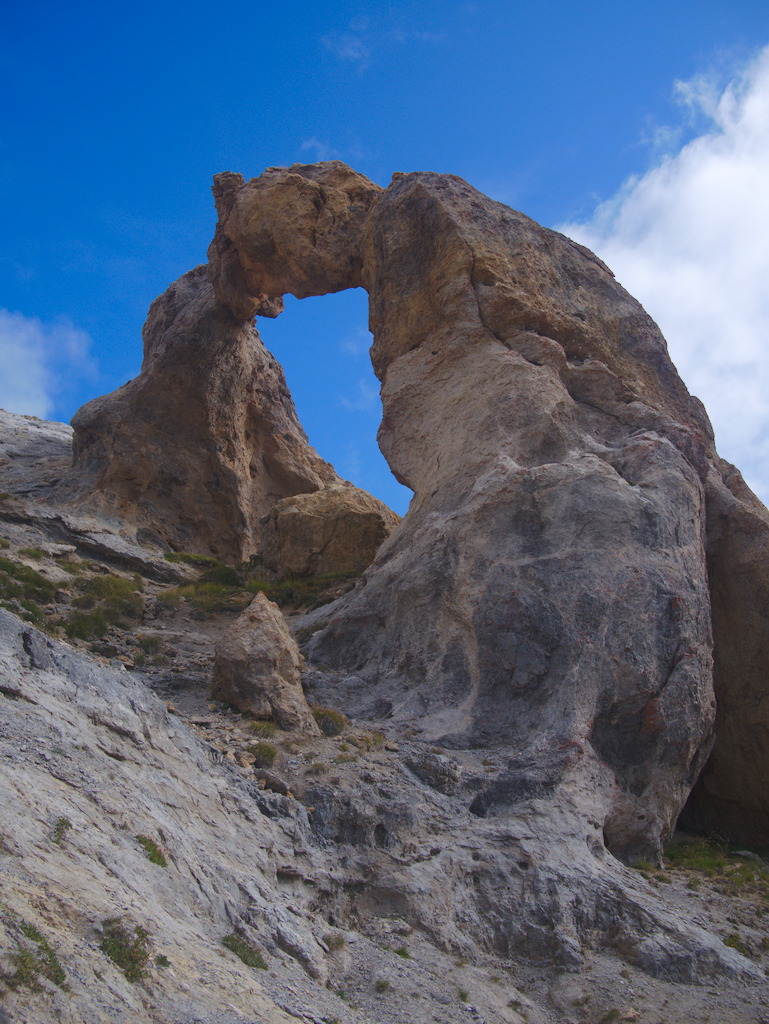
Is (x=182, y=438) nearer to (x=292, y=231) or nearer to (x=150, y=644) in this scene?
(x=292, y=231)

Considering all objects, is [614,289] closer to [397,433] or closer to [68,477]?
[397,433]

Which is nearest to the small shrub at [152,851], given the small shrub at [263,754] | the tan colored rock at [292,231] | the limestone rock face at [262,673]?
the small shrub at [263,754]

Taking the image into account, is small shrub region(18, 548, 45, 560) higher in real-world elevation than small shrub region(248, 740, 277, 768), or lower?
higher

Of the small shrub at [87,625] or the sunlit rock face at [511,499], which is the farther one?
the small shrub at [87,625]

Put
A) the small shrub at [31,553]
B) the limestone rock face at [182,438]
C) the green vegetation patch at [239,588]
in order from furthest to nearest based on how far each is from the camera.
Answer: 1. the limestone rock face at [182,438]
2. the green vegetation patch at [239,588]
3. the small shrub at [31,553]

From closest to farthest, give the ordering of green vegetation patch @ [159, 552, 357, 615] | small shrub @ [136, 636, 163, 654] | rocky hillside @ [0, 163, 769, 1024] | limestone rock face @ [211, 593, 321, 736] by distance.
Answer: rocky hillside @ [0, 163, 769, 1024]
limestone rock face @ [211, 593, 321, 736]
small shrub @ [136, 636, 163, 654]
green vegetation patch @ [159, 552, 357, 615]

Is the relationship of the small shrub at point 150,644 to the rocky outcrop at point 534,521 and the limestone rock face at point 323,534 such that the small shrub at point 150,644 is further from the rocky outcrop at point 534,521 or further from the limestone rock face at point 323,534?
the limestone rock face at point 323,534

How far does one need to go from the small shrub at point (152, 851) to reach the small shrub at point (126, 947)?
186 cm

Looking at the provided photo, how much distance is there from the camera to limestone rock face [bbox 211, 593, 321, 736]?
15031 mm

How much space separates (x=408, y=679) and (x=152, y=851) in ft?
27.8

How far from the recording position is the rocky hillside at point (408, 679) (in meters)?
9.20

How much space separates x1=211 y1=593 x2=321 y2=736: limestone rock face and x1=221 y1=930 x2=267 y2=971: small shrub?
19.4ft

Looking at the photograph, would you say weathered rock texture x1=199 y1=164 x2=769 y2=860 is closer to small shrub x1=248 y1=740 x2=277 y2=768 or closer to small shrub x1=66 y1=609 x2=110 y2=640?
small shrub x1=248 y1=740 x2=277 y2=768

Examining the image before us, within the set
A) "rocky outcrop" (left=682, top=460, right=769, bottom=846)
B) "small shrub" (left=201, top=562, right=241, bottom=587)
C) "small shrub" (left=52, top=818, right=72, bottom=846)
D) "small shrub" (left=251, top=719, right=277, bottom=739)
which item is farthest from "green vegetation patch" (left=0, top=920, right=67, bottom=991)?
"small shrub" (left=201, top=562, right=241, bottom=587)
